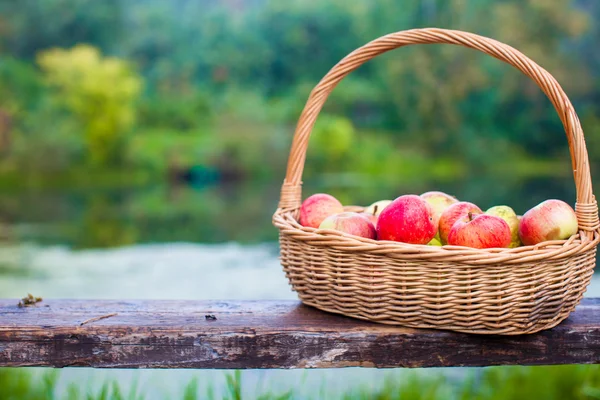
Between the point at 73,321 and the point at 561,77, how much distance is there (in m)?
9.81

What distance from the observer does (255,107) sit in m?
10.9

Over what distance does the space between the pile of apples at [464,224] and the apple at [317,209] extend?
6cm

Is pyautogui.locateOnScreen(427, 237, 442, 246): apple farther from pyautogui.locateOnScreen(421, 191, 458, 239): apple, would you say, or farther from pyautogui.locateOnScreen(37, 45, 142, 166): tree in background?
pyautogui.locateOnScreen(37, 45, 142, 166): tree in background

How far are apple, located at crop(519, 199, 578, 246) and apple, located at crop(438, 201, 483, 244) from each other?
0.10 metres

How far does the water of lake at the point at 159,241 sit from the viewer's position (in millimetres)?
5008

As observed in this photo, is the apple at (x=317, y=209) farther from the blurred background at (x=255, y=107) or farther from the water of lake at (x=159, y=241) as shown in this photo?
the blurred background at (x=255, y=107)

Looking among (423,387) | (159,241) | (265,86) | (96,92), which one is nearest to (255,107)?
(265,86)

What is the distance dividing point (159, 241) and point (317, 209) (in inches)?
236

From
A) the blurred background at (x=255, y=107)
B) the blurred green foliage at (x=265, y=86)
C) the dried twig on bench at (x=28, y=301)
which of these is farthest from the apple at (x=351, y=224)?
the blurred green foliage at (x=265, y=86)

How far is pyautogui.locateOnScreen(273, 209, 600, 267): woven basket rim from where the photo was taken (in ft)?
2.97

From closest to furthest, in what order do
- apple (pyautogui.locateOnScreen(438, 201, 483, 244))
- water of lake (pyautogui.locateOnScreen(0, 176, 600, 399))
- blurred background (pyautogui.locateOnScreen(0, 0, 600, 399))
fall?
apple (pyautogui.locateOnScreen(438, 201, 483, 244)), water of lake (pyautogui.locateOnScreen(0, 176, 600, 399)), blurred background (pyautogui.locateOnScreen(0, 0, 600, 399))

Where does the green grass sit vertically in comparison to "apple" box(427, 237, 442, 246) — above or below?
below

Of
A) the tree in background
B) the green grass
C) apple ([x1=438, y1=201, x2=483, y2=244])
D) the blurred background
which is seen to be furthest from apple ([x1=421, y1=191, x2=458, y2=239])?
the tree in background

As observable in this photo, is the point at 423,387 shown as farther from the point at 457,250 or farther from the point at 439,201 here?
the point at 457,250
